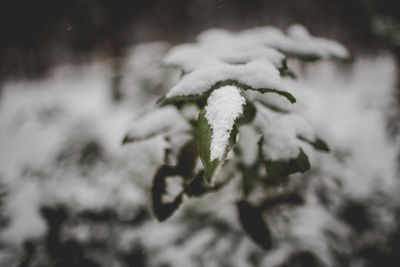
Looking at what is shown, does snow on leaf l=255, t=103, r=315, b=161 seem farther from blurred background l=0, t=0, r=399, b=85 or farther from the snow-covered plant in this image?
blurred background l=0, t=0, r=399, b=85

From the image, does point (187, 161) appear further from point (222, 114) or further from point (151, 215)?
point (151, 215)

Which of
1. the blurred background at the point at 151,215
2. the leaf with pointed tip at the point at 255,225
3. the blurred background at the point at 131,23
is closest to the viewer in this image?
the leaf with pointed tip at the point at 255,225

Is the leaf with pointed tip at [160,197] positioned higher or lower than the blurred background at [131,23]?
higher

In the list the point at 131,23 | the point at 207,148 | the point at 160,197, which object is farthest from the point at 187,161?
the point at 131,23

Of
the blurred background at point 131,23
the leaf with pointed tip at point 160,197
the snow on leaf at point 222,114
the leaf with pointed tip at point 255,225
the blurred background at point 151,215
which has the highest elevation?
the snow on leaf at point 222,114

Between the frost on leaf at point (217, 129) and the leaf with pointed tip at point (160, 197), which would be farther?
the leaf with pointed tip at point (160, 197)

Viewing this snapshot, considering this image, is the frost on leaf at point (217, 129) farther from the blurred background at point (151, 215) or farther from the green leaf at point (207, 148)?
the blurred background at point (151, 215)

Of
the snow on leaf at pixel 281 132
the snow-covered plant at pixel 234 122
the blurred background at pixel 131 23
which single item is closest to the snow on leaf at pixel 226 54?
the snow-covered plant at pixel 234 122

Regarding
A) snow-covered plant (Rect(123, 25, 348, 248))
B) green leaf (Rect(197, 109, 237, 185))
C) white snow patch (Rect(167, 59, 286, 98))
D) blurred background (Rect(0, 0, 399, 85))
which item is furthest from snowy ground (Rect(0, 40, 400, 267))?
blurred background (Rect(0, 0, 399, 85))
